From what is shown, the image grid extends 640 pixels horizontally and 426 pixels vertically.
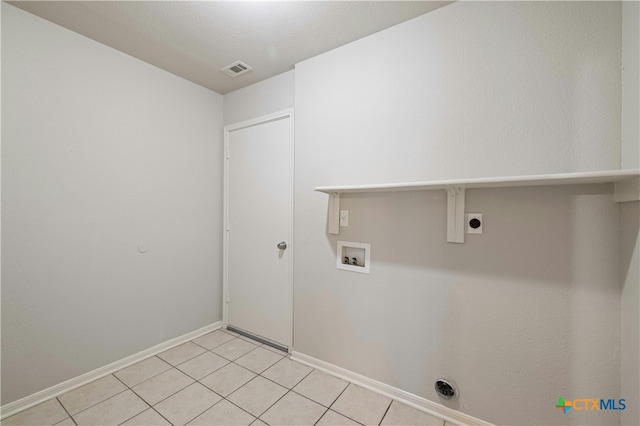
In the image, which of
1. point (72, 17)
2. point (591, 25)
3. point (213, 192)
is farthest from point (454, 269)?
point (72, 17)

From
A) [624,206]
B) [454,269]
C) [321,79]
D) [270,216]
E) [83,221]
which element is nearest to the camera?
[624,206]

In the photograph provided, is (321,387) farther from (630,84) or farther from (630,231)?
(630,84)

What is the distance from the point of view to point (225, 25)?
1711 millimetres

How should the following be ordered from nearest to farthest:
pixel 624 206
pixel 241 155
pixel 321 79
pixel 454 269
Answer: pixel 624 206 < pixel 454 269 < pixel 321 79 < pixel 241 155

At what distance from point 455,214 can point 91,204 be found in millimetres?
2581

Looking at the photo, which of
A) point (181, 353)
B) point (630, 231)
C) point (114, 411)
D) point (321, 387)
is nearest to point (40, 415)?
point (114, 411)

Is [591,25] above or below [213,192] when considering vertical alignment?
above

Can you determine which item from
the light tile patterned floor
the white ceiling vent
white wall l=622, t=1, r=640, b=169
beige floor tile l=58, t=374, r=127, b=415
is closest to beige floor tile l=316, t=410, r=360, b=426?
the light tile patterned floor

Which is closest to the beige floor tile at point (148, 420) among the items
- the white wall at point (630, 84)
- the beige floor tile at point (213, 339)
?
the beige floor tile at point (213, 339)

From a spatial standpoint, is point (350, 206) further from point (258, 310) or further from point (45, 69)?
point (45, 69)

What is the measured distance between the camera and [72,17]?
5.45 ft

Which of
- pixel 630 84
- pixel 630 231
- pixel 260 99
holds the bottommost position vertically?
pixel 630 231

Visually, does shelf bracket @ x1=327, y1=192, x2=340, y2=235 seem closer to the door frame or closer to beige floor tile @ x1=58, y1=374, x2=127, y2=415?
the door frame

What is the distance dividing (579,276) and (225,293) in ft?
9.33
